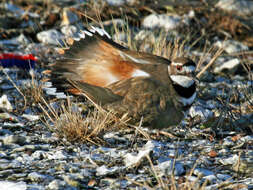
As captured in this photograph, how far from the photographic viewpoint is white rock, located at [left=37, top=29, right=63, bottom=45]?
702cm

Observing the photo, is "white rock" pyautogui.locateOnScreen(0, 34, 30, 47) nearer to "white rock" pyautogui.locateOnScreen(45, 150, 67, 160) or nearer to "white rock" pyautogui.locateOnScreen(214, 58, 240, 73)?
"white rock" pyautogui.locateOnScreen(214, 58, 240, 73)

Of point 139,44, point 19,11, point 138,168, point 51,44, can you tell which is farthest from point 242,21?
point 138,168

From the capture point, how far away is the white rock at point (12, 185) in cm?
314

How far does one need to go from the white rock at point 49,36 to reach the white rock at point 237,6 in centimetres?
327

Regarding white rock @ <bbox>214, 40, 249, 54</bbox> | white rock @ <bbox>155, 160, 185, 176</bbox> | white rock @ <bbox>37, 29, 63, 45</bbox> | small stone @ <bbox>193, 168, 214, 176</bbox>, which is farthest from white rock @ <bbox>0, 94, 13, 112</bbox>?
white rock @ <bbox>214, 40, 249, 54</bbox>

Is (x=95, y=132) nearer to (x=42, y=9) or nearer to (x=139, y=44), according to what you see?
(x=139, y=44)

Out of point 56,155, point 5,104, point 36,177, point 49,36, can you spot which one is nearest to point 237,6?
point 49,36

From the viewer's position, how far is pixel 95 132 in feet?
13.1

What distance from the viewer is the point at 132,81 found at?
4207mm

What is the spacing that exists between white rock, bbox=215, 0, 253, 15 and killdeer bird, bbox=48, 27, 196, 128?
436cm

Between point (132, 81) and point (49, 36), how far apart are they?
10.7ft

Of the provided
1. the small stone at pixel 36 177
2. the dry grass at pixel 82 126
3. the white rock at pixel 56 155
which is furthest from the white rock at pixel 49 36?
the small stone at pixel 36 177

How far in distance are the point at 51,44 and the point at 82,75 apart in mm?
2632

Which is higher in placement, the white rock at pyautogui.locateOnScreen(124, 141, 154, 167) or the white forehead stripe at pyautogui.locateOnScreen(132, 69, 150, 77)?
the white forehead stripe at pyautogui.locateOnScreen(132, 69, 150, 77)
